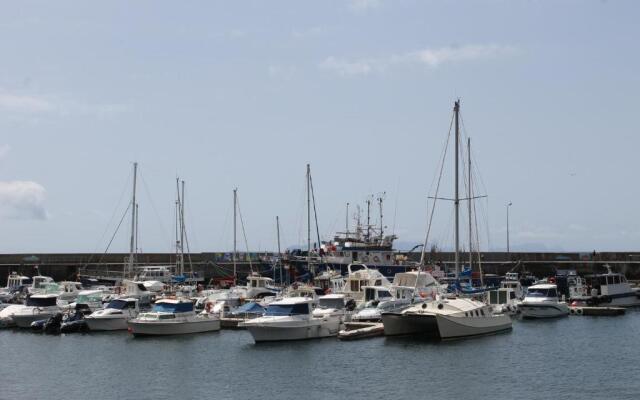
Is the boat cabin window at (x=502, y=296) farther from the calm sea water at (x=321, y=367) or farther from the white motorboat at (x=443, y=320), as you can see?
the white motorboat at (x=443, y=320)

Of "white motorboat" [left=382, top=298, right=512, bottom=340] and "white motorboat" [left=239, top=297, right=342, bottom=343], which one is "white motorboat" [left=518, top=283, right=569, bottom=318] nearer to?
"white motorboat" [left=382, top=298, right=512, bottom=340]

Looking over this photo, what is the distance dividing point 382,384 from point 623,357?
51.3 ft

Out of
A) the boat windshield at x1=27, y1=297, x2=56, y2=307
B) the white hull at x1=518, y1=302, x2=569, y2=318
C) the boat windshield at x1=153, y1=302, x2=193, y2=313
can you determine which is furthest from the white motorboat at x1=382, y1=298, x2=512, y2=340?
the boat windshield at x1=27, y1=297, x2=56, y2=307

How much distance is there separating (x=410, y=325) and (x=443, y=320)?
2.82 meters

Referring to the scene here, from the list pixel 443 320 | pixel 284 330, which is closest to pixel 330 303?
pixel 284 330

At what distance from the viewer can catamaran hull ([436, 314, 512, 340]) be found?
154ft

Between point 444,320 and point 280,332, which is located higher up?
point 444,320

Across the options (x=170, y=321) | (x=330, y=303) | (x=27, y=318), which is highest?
(x=330, y=303)

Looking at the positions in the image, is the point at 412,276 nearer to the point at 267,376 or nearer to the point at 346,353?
the point at 346,353

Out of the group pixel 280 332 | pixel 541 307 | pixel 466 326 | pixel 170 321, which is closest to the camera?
pixel 280 332

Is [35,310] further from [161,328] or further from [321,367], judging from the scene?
[321,367]

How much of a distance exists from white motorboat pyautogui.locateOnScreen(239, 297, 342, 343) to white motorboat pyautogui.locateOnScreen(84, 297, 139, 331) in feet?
35.4

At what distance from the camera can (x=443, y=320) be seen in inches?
1839

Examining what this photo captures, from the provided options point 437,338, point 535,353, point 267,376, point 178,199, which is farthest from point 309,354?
point 178,199
